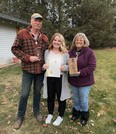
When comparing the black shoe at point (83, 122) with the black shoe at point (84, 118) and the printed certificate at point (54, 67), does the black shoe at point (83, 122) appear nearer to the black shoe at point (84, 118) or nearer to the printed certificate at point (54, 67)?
the black shoe at point (84, 118)

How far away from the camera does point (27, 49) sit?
2.91 metres

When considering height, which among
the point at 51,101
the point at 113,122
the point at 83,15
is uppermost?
the point at 83,15

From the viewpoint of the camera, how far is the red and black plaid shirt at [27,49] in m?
2.88

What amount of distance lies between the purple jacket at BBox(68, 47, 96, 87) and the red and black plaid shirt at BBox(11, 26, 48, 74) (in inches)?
20.8

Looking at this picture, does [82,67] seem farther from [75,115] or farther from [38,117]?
[38,117]

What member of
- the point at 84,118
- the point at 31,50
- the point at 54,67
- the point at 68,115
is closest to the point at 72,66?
the point at 54,67

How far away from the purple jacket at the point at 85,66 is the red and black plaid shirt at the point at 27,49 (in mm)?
528

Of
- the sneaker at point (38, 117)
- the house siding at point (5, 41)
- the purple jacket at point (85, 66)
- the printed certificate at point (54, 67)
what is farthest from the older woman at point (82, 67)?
the house siding at point (5, 41)

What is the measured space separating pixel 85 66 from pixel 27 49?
95cm

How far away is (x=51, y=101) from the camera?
3.27 m

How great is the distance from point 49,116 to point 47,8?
15.9 meters

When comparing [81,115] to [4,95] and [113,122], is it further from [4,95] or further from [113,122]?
[4,95]

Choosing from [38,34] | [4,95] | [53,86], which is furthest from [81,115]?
[4,95]

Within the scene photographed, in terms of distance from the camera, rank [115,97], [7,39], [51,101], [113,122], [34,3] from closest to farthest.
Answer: [51,101] → [113,122] → [115,97] → [7,39] → [34,3]
